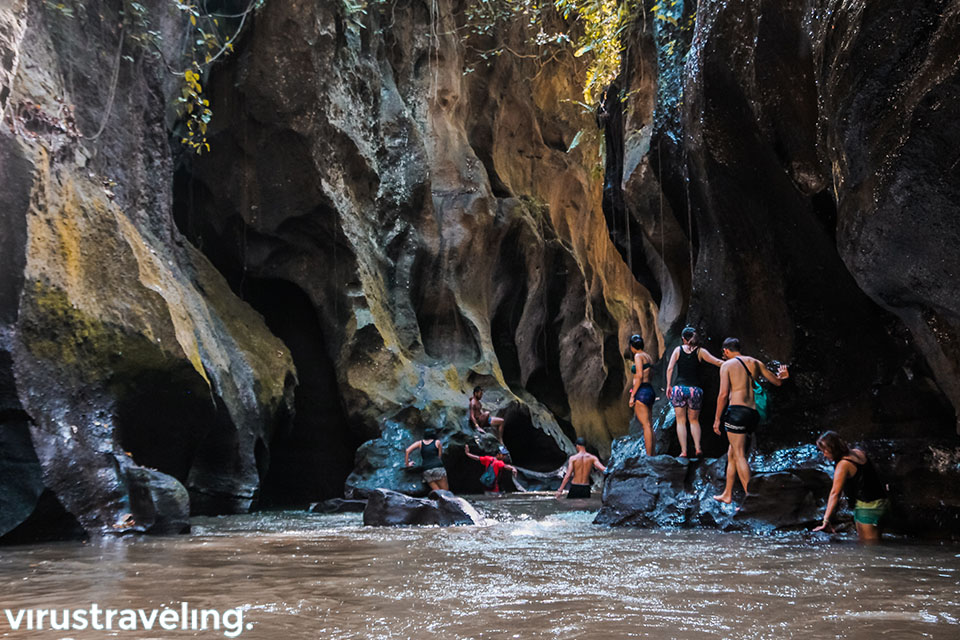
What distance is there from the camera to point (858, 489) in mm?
6332

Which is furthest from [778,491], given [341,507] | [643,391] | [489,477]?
[489,477]

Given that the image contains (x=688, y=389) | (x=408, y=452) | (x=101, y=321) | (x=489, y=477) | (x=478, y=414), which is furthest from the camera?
(x=478, y=414)

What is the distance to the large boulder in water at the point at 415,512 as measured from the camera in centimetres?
835

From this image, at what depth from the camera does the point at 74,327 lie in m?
7.73

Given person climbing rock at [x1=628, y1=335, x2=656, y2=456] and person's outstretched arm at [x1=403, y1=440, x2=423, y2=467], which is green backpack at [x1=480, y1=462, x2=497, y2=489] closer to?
person's outstretched arm at [x1=403, y1=440, x2=423, y2=467]

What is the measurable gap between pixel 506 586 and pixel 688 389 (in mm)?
5584

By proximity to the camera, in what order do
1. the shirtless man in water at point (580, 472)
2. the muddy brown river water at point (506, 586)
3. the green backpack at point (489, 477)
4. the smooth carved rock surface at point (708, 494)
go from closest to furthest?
1. the muddy brown river water at point (506, 586)
2. the smooth carved rock surface at point (708, 494)
3. the shirtless man in water at point (580, 472)
4. the green backpack at point (489, 477)

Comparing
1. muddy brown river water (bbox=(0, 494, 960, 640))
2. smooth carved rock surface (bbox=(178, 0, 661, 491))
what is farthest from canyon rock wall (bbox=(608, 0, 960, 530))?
smooth carved rock surface (bbox=(178, 0, 661, 491))

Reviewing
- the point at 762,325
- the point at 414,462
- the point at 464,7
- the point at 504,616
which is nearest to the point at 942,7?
the point at 504,616

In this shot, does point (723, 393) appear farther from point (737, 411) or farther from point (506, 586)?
point (506, 586)

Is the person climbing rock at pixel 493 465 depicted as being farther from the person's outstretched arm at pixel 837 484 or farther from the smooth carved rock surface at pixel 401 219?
the person's outstretched arm at pixel 837 484

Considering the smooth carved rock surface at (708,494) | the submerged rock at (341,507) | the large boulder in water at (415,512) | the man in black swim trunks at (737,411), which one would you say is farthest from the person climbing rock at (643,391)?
the submerged rock at (341,507)

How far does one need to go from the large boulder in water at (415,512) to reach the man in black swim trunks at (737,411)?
281 centimetres

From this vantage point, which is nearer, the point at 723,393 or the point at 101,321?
the point at 723,393
